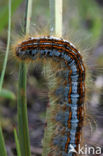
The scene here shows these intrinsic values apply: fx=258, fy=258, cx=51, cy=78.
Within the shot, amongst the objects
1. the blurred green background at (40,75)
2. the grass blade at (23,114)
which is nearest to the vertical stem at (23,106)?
the grass blade at (23,114)

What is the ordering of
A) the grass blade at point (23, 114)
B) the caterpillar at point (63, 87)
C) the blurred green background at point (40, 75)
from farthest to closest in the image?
the blurred green background at point (40, 75) → the caterpillar at point (63, 87) → the grass blade at point (23, 114)

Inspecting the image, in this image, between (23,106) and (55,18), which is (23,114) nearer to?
(23,106)

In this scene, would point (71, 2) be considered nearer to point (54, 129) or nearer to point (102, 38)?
point (102, 38)

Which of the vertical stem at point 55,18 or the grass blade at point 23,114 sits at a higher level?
the vertical stem at point 55,18

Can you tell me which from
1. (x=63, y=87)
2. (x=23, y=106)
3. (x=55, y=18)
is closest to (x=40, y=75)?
(x=63, y=87)

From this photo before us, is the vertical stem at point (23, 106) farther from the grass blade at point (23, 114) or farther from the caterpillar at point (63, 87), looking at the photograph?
the caterpillar at point (63, 87)

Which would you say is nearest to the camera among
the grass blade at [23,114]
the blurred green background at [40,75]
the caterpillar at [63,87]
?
the grass blade at [23,114]
